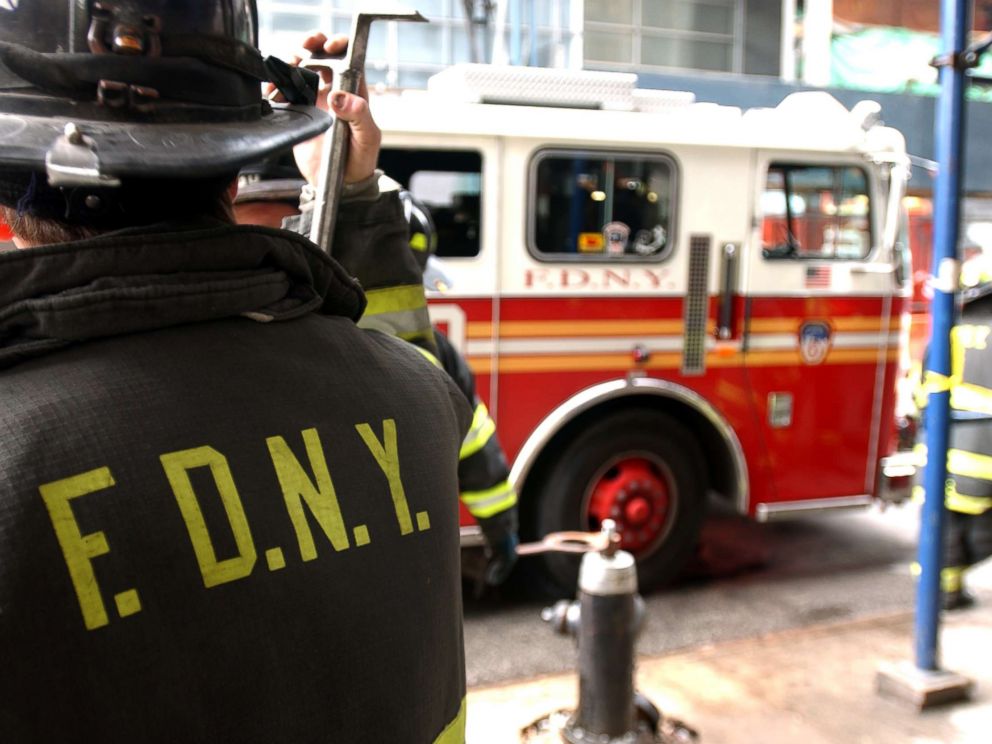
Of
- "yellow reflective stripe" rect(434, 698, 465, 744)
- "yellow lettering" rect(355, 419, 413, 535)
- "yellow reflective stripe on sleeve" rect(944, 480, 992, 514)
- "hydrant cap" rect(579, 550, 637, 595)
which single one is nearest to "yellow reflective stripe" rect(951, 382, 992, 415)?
"yellow reflective stripe on sleeve" rect(944, 480, 992, 514)

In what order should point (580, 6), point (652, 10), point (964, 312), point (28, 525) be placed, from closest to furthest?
point (28, 525) → point (964, 312) → point (580, 6) → point (652, 10)

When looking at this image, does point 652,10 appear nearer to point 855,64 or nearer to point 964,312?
point 855,64

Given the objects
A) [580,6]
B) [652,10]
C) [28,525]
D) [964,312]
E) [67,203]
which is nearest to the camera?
[28,525]

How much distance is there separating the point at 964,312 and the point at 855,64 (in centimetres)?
965

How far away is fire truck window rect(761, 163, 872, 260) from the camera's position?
4.94 metres

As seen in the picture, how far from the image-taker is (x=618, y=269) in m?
4.63

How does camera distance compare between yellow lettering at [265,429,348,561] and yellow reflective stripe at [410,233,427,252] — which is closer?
yellow lettering at [265,429,348,561]

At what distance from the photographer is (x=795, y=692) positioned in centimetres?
368

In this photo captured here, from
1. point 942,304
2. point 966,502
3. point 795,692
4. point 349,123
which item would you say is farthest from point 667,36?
point 349,123

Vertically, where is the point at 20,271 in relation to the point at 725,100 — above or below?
below

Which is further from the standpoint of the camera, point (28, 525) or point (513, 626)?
point (513, 626)

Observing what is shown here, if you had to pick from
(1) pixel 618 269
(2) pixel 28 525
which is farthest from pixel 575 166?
(2) pixel 28 525

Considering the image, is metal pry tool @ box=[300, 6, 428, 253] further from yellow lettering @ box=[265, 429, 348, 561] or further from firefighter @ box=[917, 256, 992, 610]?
firefighter @ box=[917, 256, 992, 610]

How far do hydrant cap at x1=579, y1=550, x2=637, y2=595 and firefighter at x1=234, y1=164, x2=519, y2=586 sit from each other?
14.8 inches
